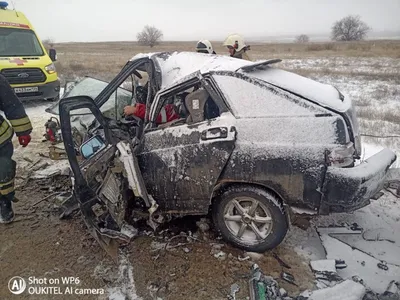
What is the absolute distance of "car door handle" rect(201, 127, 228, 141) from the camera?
9.68 feet

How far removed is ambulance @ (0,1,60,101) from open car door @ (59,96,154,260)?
637cm

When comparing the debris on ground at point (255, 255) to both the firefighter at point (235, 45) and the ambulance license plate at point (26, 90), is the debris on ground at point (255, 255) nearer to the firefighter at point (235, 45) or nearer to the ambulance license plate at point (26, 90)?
the firefighter at point (235, 45)

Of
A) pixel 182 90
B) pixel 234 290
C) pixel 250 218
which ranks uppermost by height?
pixel 182 90

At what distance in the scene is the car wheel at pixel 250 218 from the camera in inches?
120

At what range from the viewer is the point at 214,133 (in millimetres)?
2984

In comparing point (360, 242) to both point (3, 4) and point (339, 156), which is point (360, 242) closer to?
point (339, 156)

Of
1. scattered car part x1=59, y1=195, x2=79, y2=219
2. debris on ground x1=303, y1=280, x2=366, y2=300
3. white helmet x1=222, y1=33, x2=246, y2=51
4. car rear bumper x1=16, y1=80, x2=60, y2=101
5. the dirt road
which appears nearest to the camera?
debris on ground x1=303, y1=280, x2=366, y2=300

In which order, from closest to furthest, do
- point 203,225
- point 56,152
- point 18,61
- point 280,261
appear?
1. point 280,261
2. point 203,225
3. point 56,152
4. point 18,61

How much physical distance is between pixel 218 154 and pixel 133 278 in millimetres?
1319

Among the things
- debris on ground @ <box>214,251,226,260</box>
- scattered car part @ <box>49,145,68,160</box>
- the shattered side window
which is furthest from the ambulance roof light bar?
debris on ground @ <box>214,251,226,260</box>

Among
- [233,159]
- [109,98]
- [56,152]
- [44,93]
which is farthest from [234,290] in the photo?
[44,93]

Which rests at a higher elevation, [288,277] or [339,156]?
[339,156]

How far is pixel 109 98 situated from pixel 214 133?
6.03 feet

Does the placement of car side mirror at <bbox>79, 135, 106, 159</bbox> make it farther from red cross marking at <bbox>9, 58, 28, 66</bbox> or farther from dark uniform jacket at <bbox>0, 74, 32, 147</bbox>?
red cross marking at <bbox>9, 58, 28, 66</bbox>
